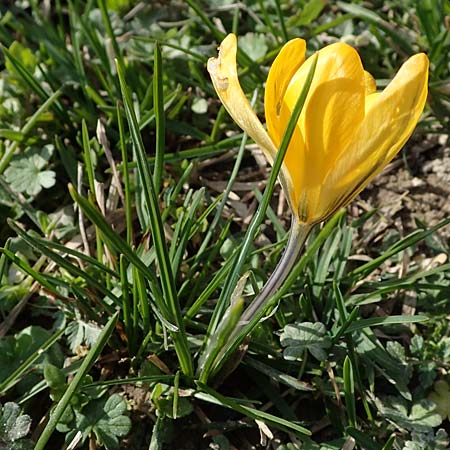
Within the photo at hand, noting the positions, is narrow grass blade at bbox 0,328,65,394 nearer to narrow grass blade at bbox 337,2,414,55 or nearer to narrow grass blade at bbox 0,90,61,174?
narrow grass blade at bbox 0,90,61,174

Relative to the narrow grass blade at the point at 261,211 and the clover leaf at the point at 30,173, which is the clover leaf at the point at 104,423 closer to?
the narrow grass blade at the point at 261,211

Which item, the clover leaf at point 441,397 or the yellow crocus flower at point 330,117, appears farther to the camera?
A: the clover leaf at point 441,397

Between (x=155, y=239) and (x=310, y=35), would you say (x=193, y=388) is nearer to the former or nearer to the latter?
(x=155, y=239)

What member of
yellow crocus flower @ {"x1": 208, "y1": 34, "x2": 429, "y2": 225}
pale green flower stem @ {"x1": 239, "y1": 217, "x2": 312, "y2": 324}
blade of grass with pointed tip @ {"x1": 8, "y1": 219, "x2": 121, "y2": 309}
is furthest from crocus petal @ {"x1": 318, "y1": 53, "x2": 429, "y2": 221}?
blade of grass with pointed tip @ {"x1": 8, "y1": 219, "x2": 121, "y2": 309}

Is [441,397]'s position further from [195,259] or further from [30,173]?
[30,173]

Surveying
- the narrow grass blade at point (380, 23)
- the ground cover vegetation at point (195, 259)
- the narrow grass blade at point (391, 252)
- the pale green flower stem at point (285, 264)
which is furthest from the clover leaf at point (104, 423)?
the narrow grass blade at point (380, 23)

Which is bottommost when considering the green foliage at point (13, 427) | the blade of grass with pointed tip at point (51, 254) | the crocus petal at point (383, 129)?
the green foliage at point (13, 427)

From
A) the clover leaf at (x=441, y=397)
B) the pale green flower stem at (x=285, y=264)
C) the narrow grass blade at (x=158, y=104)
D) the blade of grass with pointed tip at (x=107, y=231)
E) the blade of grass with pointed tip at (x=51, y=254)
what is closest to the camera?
the blade of grass with pointed tip at (x=107, y=231)

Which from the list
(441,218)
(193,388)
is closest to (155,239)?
(193,388)
